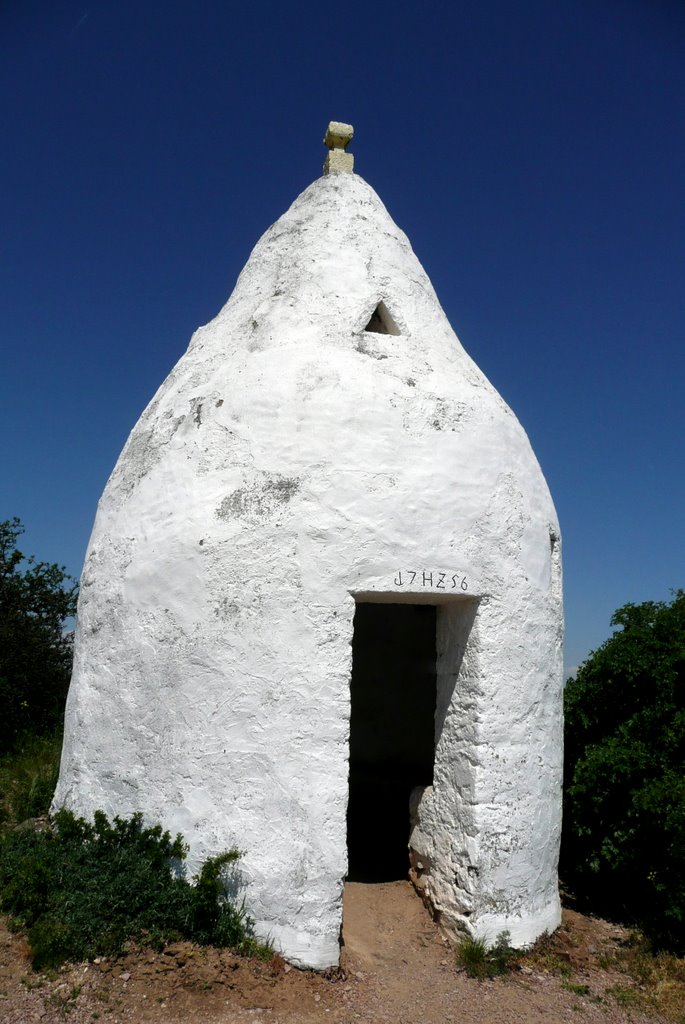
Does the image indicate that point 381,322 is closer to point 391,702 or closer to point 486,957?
point 391,702

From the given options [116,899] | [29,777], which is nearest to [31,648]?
[29,777]

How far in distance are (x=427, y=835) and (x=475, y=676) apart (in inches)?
58.3

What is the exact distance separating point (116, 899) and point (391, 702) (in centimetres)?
518

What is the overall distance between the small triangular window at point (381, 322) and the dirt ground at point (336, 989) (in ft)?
16.3

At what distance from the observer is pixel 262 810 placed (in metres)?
5.23

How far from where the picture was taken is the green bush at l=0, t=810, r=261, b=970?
194 inches

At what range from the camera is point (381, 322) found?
7008 millimetres

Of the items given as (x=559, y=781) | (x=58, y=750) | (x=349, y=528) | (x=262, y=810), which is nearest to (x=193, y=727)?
(x=262, y=810)

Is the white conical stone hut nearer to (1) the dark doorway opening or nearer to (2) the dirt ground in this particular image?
(2) the dirt ground

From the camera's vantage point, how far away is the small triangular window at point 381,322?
6.86 meters

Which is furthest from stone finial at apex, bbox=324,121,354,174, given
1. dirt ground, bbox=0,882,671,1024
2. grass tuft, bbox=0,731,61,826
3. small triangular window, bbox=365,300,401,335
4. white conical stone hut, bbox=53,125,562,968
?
dirt ground, bbox=0,882,671,1024

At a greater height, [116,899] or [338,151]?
[338,151]

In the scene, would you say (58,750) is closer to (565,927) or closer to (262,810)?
(262,810)

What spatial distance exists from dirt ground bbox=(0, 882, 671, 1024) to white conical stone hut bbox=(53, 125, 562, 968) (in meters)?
0.27
